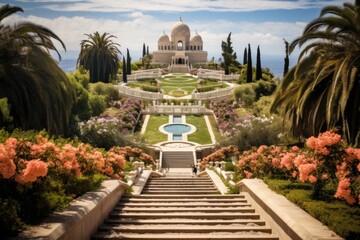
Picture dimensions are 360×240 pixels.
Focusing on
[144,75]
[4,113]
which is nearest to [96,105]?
[4,113]

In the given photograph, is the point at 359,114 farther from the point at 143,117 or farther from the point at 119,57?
the point at 119,57

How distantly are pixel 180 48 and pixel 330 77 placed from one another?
100 m

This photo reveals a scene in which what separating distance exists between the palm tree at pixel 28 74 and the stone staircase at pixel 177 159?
51.4 feet

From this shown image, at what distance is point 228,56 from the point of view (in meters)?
77.9

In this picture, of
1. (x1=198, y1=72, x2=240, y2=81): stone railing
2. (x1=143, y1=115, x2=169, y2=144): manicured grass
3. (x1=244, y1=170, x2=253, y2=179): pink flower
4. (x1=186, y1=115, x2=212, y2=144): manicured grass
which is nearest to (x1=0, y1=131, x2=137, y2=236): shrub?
(x1=244, y1=170, x2=253, y2=179): pink flower

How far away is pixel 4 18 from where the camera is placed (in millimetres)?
14961

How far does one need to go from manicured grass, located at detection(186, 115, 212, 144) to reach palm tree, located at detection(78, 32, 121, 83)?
13725 millimetres

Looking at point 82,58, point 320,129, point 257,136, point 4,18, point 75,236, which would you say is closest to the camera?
point 75,236

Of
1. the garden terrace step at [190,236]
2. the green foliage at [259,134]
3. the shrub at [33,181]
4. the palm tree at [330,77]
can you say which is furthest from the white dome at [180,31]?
the garden terrace step at [190,236]

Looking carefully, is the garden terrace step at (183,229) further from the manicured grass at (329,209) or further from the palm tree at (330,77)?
the palm tree at (330,77)

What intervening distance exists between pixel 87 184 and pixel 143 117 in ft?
121

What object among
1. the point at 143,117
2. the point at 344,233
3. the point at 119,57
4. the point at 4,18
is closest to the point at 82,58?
the point at 119,57

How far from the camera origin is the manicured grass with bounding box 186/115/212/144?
36.8 meters

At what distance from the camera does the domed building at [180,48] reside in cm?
10419
